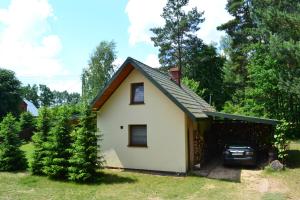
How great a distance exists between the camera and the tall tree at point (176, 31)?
3956 cm

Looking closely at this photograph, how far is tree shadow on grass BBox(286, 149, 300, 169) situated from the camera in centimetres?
1571

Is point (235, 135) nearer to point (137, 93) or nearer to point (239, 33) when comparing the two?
point (137, 93)

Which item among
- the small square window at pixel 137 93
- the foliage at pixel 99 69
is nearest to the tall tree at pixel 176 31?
the foliage at pixel 99 69

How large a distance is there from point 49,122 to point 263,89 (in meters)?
19.2

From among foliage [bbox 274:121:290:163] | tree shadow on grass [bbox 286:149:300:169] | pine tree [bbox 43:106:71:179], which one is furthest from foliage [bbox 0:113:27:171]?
tree shadow on grass [bbox 286:149:300:169]

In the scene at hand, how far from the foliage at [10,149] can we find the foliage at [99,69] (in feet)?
80.2

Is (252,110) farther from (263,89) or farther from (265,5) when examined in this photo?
(265,5)

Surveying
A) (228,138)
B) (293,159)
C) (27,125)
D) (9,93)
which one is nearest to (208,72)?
(228,138)

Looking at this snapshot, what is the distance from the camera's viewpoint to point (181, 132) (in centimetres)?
1474

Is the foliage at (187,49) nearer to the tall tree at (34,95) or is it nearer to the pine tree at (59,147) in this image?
the pine tree at (59,147)

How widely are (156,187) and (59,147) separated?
5.00m

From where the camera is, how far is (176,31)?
3956 centimetres

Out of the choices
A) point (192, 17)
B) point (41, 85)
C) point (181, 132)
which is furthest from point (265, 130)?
point (41, 85)

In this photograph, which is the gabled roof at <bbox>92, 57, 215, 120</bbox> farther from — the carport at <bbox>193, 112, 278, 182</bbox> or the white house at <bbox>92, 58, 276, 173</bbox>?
the carport at <bbox>193, 112, 278, 182</bbox>
